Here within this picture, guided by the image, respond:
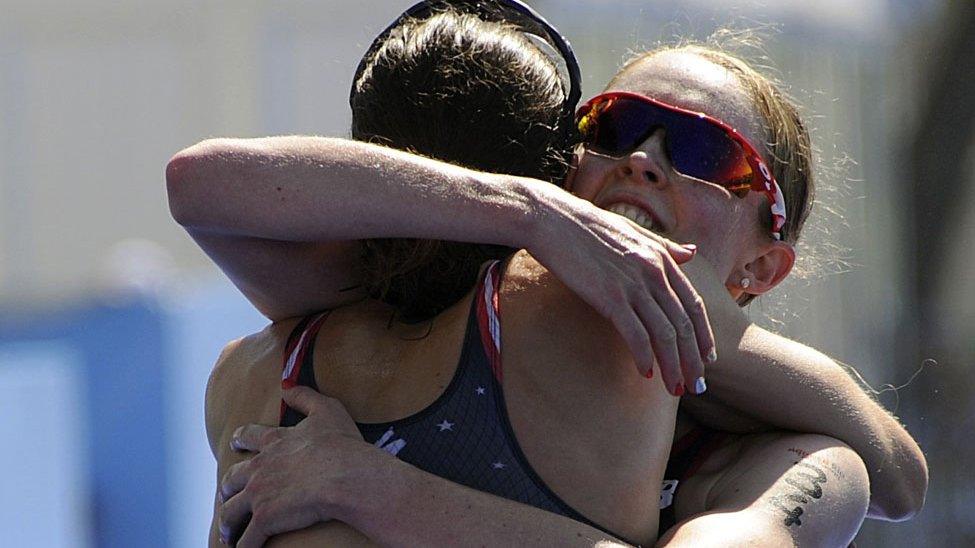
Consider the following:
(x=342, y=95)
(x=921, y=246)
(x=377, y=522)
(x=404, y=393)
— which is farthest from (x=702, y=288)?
(x=921, y=246)

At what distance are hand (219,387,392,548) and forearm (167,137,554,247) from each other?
238 mm

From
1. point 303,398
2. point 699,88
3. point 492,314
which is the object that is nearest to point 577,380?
point 492,314

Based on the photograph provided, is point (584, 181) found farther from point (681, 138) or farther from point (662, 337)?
point (662, 337)

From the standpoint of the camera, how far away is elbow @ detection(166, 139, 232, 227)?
5.23 ft

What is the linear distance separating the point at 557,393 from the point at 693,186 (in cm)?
50

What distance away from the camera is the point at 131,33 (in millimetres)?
6266

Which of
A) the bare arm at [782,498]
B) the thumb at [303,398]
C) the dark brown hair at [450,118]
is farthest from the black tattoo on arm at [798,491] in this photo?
the thumb at [303,398]

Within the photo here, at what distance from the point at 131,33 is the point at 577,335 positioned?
5.13 m

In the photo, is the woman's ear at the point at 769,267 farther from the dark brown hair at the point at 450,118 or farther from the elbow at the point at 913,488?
the dark brown hair at the point at 450,118

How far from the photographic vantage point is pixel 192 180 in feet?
5.24

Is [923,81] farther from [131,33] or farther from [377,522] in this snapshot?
[377,522]

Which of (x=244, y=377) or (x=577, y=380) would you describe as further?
(x=244, y=377)

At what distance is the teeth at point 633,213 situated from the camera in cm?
191

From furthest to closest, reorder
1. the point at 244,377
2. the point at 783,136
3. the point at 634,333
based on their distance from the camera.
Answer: the point at 783,136 < the point at 244,377 < the point at 634,333
